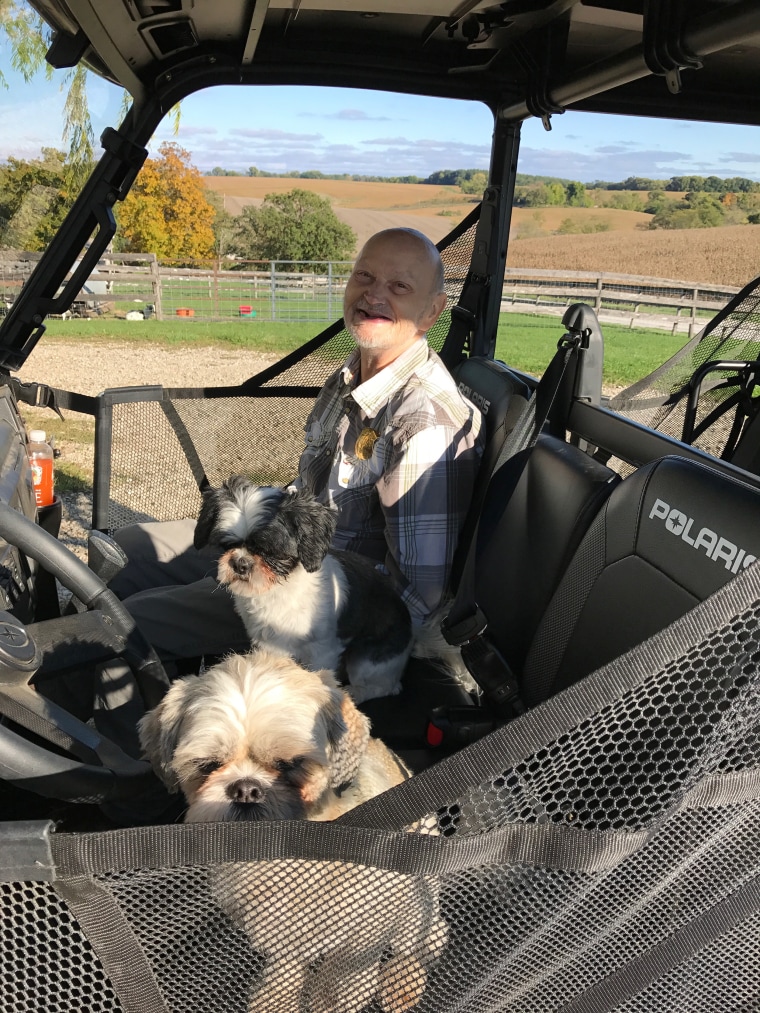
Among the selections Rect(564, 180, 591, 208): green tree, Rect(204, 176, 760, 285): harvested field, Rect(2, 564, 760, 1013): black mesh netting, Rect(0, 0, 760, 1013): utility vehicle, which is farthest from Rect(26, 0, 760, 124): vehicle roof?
Rect(204, 176, 760, 285): harvested field

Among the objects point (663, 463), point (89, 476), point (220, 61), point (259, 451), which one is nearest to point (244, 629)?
point (259, 451)

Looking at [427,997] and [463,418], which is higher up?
[463,418]

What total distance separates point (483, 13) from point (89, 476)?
21.7 feet

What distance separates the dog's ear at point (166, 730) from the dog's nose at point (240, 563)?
0.88 metres

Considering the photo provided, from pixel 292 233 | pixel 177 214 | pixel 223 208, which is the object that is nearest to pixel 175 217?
pixel 177 214

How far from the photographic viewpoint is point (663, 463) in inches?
78.7

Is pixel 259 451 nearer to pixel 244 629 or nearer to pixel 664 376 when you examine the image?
pixel 244 629

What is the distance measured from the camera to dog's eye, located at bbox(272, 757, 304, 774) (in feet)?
6.49

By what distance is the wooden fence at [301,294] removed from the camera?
1366 centimetres

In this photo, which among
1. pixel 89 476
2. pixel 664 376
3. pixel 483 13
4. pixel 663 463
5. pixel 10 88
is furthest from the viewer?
pixel 89 476

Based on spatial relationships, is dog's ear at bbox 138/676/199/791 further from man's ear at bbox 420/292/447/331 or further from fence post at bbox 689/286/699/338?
fence post at bbox 689/286/699/338

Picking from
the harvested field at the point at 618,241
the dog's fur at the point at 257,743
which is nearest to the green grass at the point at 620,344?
the harvested field at the point at 618,241

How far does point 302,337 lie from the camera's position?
15.6 metres

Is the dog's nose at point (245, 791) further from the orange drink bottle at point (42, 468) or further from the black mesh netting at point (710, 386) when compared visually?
the black mesh netting at point (710, 386)
